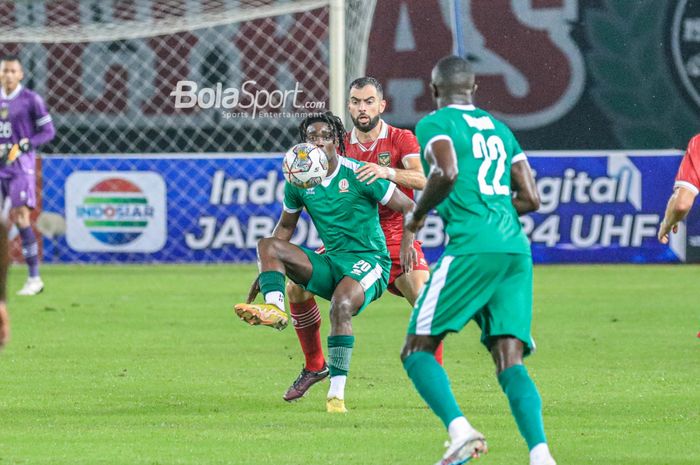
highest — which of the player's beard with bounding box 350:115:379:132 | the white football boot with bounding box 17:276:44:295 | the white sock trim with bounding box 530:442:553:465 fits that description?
the player's beard with bounding box 350:115:379:132

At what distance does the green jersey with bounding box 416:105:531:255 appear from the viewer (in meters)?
6.08

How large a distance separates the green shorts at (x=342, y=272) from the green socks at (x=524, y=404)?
2.14 metres

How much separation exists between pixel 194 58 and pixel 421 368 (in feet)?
41.0

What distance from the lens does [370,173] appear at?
795 centimetres

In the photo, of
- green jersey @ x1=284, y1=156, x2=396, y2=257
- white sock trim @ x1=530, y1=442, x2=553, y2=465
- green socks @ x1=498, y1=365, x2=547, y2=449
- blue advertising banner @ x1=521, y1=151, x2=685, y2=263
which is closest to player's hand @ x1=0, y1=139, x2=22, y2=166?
blue advertising banner @ x1=521, y1=151, x2=685, y2=263

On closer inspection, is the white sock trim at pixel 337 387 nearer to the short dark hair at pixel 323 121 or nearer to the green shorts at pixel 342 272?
the green shorts at pixel 342 272

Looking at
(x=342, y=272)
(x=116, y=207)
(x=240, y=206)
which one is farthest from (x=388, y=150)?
(x=116, y=207)

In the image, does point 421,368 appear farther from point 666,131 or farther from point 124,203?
point 666,131

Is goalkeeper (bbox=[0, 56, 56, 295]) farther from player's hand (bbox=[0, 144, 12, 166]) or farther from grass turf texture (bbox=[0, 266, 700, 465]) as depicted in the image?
grass turf texture (bbox=[0, 266, 700, 465])

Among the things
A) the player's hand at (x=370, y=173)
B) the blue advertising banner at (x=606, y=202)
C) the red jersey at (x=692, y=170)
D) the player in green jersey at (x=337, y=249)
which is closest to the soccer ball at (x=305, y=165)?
the player in green jersey at (x=337, y=249)

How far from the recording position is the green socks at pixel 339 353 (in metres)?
7.77

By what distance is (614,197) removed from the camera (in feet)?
56.2

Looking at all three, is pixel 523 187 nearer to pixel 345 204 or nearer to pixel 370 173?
pixel 370 173

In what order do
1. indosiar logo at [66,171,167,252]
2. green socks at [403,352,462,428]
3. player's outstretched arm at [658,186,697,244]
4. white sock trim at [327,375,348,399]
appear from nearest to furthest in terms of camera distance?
green socks at [403,352,462,428], white sock trim at [327,375,348,399], player's outstretched arm at [658,186,697,244], indosiar logo at [66,171,167,252]
